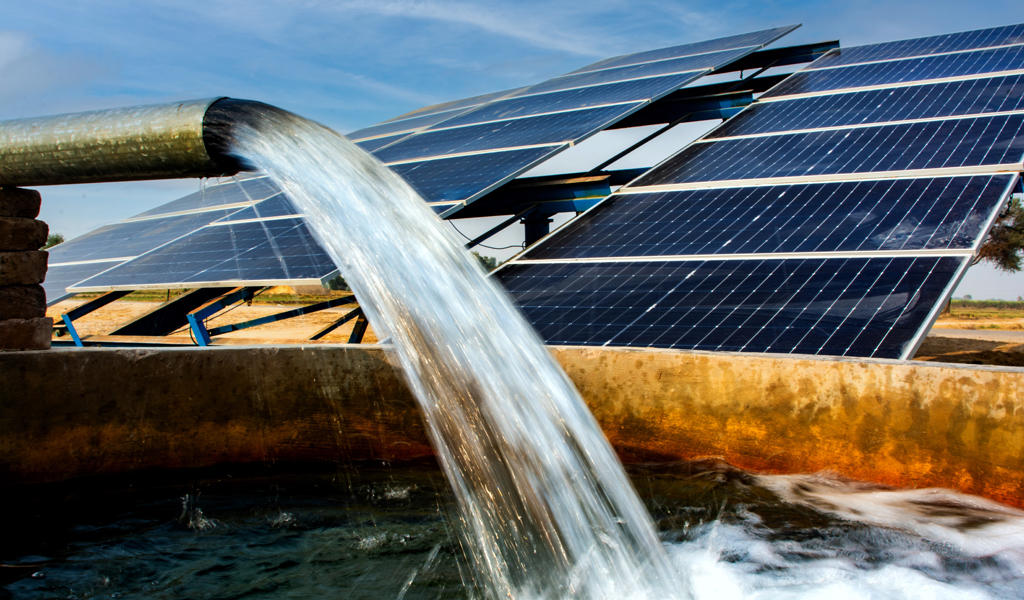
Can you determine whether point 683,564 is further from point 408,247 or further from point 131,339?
point 131,339

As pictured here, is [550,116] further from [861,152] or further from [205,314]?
[205,314]

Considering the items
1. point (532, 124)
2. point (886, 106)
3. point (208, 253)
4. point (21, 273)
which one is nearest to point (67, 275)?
point (208, 253)

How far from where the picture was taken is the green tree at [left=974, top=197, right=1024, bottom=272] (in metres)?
30.0

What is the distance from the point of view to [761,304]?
5.95 meters

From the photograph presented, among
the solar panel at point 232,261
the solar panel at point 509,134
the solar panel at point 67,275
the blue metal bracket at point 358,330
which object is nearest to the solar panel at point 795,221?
the solar panel at point 509,134

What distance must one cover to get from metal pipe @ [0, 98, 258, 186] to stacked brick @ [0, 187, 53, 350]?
25cm

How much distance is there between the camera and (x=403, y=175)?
35.8ft

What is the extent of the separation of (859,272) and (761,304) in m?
1.04

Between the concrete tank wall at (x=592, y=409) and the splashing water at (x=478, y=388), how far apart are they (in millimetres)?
397

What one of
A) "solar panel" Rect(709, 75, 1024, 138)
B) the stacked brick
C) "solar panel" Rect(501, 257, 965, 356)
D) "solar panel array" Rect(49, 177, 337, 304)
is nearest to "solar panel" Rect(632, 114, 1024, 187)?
"solar panel" Rect(709, 75, 1024, 138)

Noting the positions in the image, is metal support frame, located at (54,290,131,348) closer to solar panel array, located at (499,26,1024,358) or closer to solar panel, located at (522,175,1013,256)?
solar panel array, located at (499,26,1024,358)

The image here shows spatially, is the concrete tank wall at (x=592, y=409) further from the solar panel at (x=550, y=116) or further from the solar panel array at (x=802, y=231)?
the solar panel at (x=550, y=116)

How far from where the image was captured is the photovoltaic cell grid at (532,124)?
9547mm

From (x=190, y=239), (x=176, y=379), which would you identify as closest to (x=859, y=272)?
(x=176, y=379)
